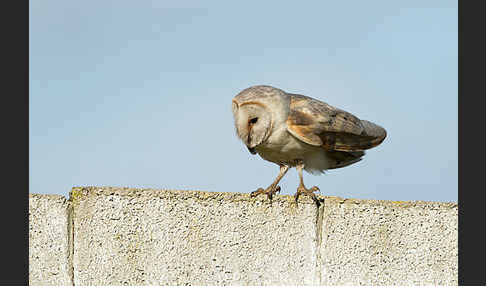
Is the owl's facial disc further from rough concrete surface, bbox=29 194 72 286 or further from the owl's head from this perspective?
rough concrete surface, bbox=29 194 72 286

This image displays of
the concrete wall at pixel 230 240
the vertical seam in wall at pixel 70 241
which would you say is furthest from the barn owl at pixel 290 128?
the vertical seam in wall at pixel 70 241

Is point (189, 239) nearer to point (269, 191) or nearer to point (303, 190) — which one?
point (269, 191)

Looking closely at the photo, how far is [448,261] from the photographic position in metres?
5.09

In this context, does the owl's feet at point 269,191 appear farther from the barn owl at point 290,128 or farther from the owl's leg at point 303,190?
the owl's leg at point 303,190

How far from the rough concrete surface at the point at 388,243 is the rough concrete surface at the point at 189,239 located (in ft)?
0.51

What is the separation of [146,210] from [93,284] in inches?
24.7

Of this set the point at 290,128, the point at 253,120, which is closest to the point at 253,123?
the point at 253,120

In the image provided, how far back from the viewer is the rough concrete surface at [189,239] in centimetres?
453

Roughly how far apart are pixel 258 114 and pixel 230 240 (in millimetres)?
1354

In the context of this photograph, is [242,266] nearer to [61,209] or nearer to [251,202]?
[251,202]

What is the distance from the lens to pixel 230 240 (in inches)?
184

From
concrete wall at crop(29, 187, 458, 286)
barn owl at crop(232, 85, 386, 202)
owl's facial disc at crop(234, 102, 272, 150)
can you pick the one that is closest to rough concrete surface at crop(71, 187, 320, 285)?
concrete wall at crop(29, 187, 458, 286)

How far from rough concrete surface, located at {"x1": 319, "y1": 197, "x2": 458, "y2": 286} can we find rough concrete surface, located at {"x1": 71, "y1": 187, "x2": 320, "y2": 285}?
0.16 m

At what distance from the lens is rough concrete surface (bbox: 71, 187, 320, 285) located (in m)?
4.53
